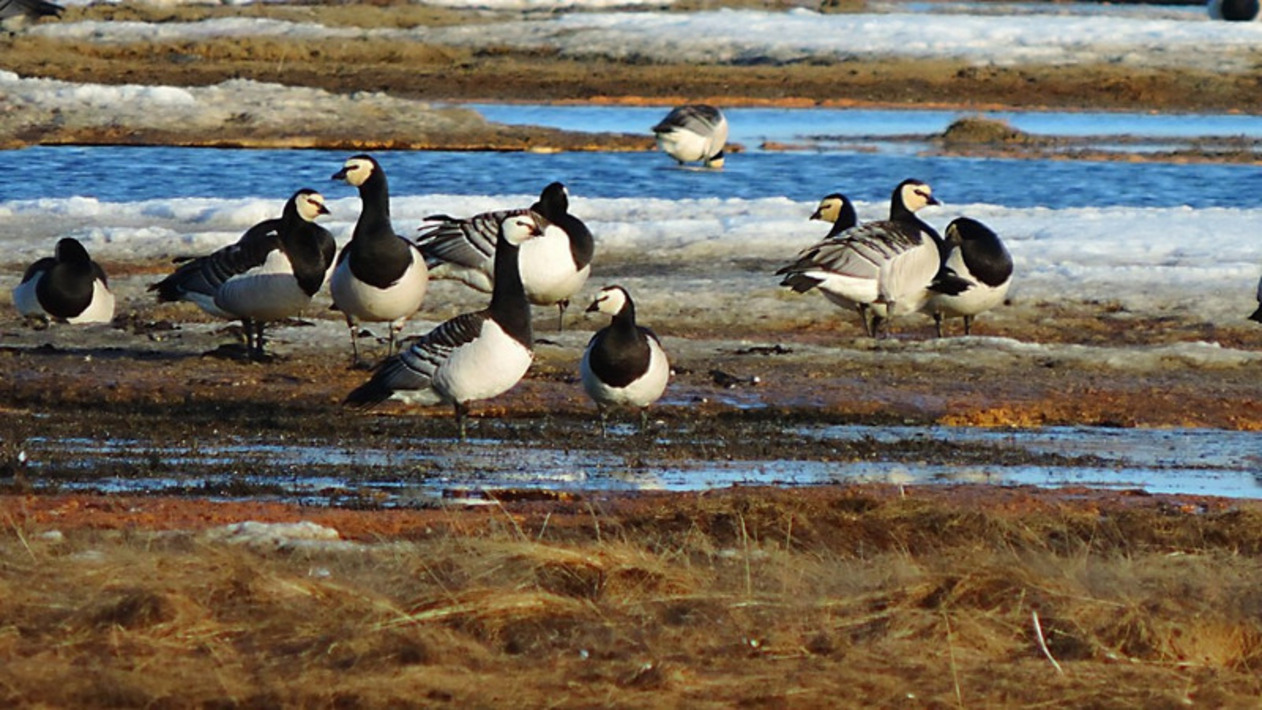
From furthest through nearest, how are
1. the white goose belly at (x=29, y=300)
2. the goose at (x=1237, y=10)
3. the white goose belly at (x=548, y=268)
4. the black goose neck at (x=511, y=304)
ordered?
the goose at (x=1237, y=10)
the white goose belly at (x=29, y=300)
the white goose belly at (x=548, y=268)
the black goose neck at (x=511, y=304)

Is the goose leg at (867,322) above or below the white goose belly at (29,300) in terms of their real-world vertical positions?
below

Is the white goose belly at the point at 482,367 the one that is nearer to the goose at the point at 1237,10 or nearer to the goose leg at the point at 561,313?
the goose leg at the point at 561,313

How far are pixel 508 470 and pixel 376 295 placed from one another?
3.41 metres

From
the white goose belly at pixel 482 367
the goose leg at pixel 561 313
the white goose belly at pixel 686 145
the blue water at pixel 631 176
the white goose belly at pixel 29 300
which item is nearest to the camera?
the white goose belly at pixel 482 367

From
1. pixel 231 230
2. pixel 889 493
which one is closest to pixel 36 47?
pixel 231 230

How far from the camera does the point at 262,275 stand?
46.9ft

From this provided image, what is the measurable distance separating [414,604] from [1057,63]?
39.5 metres

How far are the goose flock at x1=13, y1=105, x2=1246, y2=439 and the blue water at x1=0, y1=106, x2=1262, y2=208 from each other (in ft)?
31.2

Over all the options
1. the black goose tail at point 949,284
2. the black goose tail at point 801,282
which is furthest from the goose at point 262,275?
the black goose tail at point 949,284

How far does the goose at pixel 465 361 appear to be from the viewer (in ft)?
38.5

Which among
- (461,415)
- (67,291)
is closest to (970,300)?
(461,415)

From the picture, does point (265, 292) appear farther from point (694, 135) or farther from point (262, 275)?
point (694, 135)

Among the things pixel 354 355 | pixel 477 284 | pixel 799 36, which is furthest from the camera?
pixel 799 36

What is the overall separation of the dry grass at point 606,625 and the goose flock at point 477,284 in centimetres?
354
